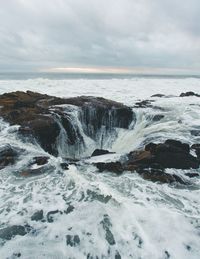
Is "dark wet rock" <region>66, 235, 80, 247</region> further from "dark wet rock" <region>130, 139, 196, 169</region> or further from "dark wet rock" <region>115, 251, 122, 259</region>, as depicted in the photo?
"dark wet rock" <region>130, 139, 196, 169</region>

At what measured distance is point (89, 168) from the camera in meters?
9.75

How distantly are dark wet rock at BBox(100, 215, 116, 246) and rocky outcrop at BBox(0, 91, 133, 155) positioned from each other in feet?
19.1

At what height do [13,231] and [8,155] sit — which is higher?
[13,231]

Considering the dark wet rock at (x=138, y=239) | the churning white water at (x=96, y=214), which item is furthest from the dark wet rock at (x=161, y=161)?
the dark wet rock at (x=138, y=239)

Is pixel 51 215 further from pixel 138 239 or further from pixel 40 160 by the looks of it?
pixel 40 160

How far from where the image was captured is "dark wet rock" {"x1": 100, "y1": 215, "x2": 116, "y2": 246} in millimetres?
6168

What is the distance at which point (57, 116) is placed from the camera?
13789 millimetres

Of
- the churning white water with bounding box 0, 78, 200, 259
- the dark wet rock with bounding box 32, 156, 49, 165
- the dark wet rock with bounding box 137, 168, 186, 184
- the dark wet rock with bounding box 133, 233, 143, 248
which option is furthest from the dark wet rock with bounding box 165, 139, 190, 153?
the dark wet rock with bounding box 133, 233, 143, 248

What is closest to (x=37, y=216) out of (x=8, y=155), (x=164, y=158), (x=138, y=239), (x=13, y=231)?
(x=13, y=231)

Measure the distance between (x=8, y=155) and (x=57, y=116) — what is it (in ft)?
13.5

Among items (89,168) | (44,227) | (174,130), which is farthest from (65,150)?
(44,227)

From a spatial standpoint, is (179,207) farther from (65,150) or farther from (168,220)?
(65,150)

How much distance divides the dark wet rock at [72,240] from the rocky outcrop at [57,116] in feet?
20.1

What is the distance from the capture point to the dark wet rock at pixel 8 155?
9.66 m
